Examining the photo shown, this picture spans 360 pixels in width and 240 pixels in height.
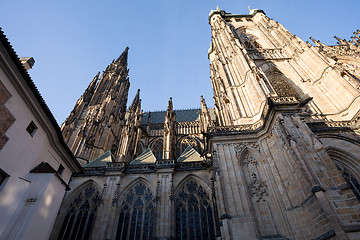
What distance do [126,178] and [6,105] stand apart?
924cm

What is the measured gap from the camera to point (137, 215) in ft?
A: 41.2

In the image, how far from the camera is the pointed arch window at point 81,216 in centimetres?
1205

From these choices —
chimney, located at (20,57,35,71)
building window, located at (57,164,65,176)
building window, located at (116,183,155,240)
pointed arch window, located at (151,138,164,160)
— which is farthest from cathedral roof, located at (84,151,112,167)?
chimney, located at (20,57,35,71)

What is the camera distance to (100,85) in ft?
93.5

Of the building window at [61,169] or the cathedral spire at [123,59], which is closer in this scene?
the building window at [61,169]

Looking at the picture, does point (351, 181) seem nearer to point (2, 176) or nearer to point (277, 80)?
point (277, 80)

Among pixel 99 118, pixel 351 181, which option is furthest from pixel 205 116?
pixel 99 118

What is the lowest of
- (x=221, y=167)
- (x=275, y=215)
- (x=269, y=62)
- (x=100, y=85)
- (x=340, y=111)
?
(x=275, y=215)

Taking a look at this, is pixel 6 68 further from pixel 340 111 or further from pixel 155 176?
pixel 340 111

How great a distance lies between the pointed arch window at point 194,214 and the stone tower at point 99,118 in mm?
10307

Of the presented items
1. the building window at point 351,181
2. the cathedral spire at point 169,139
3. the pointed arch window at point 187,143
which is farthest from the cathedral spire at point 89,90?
the building window at point 351,181

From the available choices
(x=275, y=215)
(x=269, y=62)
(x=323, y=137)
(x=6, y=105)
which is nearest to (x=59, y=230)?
(x=6, y=105)

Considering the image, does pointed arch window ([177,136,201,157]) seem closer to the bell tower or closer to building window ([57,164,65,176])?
the bell tower

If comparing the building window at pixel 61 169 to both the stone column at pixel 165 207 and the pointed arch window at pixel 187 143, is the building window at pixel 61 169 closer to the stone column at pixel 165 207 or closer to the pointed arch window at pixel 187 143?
the stone column at pixel 165 207
